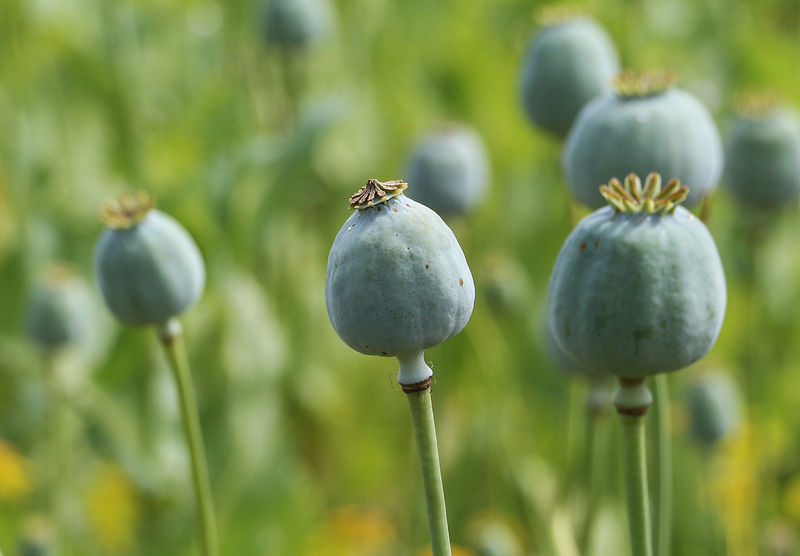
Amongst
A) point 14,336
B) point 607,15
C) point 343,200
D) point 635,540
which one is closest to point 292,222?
point 343,200

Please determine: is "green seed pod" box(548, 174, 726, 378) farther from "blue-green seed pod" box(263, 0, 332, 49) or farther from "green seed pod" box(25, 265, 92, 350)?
"blue-green seed pod" box(263, 0, 332, 49)

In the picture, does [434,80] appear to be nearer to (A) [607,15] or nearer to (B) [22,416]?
(A) [607,15]

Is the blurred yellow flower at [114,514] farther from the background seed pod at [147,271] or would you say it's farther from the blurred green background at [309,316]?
the background seed pod at [147,271]

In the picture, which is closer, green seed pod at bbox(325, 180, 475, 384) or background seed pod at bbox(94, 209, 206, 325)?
green seed pod at bbox(325, 180, 475, 384)

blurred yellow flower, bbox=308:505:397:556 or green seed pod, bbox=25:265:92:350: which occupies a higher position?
green seed pod, bbox=25:265:92:350

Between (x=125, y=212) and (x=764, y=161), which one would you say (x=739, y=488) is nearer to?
(x=764, y=161)

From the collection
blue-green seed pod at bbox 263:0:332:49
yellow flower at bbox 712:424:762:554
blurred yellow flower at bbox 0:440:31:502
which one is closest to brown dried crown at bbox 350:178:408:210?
yellow flower at bbox 712:424:762:554
